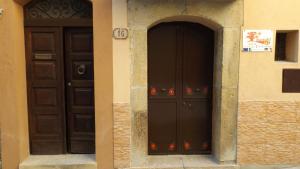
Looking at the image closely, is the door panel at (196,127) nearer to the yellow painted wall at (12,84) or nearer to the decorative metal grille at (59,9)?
the decorative metal grille at (59,9)

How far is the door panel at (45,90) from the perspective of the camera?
5.07 m

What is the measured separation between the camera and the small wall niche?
4.90 meters

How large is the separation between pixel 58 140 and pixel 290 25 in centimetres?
454

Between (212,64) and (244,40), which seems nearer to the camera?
(244,40)

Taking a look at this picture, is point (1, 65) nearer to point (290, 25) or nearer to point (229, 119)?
point (229, 119)

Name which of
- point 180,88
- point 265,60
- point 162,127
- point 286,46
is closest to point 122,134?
point 162,127

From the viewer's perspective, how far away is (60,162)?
4922mm

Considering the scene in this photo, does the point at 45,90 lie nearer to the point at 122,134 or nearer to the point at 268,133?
the point at 122,134

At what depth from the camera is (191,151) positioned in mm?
5352

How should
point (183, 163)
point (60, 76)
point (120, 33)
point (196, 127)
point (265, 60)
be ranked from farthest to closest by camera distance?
point (196, 127) < point (60, 76) < point (183, 163) < point (265, 60) < point (120, 33)

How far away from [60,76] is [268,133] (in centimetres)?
379

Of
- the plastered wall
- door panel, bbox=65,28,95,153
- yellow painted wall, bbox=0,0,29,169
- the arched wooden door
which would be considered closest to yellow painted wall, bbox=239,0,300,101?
the plastered wall

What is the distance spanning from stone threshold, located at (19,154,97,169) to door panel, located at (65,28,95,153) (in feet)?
0.71

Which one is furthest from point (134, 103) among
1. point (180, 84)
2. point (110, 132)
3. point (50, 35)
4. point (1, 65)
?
point (1, 65)
